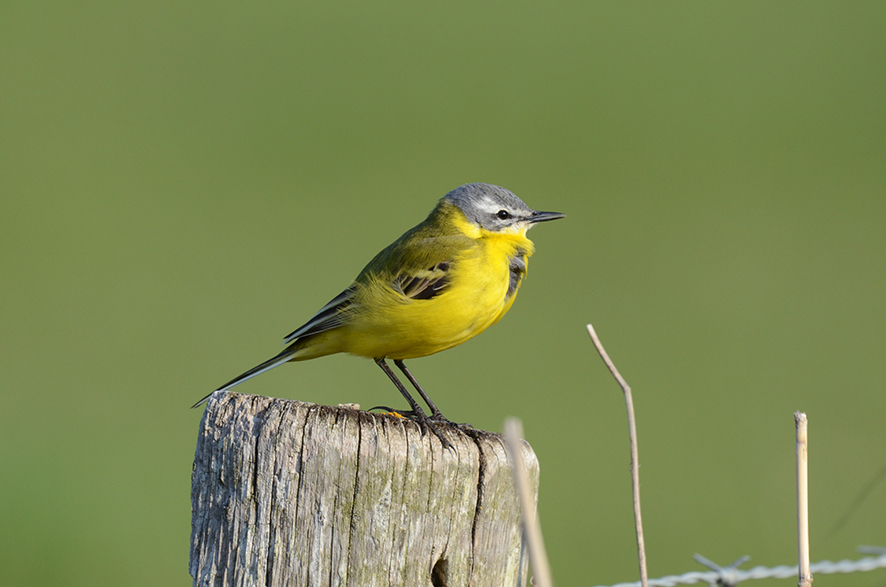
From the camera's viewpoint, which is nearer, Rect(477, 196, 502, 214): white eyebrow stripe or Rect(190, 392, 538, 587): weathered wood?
Rect(190, 392, 538, 587): weathered wood

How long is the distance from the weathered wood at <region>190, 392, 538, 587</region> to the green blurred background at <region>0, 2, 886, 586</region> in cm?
425

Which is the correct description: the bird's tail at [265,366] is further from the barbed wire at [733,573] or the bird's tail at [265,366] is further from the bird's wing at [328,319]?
the barbed wire at [733,573]

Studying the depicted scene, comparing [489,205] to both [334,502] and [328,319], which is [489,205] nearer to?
[328,319]

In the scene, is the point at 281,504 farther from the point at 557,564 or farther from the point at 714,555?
the point at 714,555

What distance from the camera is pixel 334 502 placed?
2.52 meters

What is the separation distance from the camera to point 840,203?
49.4ft

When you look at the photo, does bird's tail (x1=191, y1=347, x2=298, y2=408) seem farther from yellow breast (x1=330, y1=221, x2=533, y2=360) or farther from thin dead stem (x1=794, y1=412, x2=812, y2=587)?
thin dead stem (x1=794, y1=412, x2=812, y2=587)

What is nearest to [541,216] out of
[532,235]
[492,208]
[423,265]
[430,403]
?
[492,208]

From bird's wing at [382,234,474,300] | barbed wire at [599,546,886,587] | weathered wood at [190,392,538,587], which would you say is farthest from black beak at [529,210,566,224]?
weathered wood at [190,392,538,587]

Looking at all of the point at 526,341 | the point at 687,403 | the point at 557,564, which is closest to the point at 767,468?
the point at 687,403

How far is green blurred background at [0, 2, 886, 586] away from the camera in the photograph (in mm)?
8141

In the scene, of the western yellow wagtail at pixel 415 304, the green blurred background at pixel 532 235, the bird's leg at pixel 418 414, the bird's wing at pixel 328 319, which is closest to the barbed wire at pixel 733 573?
the bird's leg at pixel 418 414

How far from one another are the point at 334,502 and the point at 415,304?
2.12 meters

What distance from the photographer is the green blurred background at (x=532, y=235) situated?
8.14 meters
